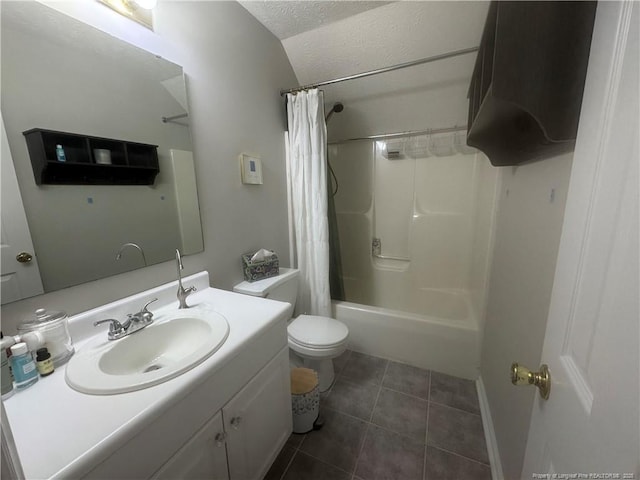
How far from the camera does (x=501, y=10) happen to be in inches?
18.9

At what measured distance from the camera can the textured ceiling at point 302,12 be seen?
1443 mm

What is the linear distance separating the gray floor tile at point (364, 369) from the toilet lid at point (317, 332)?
0.44 m

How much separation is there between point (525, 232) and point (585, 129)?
679 millimetres

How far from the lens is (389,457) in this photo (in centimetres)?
125

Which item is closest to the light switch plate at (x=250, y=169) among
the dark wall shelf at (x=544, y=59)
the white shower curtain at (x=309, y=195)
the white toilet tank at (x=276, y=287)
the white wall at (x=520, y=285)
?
the white shower curtain at (x=309, y=195)

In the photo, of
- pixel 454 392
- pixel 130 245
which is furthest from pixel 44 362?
pixel 454 392

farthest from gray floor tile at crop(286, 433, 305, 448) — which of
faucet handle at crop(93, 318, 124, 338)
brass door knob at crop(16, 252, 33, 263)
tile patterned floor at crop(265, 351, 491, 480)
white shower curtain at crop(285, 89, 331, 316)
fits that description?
brass door knob at crop(16, 252, 33, 263)

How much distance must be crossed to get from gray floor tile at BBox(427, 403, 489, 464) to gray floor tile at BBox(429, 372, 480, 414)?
0.15ft

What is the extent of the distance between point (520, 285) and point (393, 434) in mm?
1011

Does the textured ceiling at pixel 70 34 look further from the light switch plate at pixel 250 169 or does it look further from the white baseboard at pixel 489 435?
the white baseboard at pixel 489 435

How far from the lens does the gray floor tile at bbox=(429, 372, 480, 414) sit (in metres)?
1.54

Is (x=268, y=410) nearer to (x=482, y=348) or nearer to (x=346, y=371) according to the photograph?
(x=346, y=371)

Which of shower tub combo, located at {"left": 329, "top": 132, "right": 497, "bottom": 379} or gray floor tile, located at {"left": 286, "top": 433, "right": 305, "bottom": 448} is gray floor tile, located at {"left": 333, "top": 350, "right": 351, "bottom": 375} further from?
gray floor tile, located at {"left": 286, "top": 433, "right": 305, "bottom": 448}

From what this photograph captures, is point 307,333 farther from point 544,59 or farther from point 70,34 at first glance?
point 70,34
